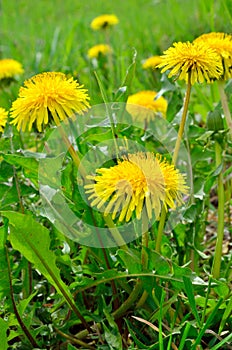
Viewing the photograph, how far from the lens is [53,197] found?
1003 mm

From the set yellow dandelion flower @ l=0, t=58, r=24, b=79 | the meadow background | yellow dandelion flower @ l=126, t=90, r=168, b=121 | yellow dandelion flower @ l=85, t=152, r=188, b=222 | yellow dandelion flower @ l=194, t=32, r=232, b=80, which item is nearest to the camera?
yellow dandelion flower @ l=85, t=152, r=188, b=222

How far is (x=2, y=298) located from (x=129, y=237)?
249 millimetres

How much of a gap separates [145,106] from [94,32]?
186 cm

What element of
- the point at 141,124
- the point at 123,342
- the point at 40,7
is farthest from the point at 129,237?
the point at 40,7

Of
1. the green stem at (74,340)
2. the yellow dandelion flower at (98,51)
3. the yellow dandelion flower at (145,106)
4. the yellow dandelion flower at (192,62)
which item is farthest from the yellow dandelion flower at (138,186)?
the yellow dandelion flower at (98,51)

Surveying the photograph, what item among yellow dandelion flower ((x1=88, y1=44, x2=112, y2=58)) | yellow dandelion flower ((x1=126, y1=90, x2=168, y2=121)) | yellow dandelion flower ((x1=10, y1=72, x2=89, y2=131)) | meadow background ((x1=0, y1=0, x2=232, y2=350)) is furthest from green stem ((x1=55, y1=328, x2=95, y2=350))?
yellow dandelion flower ((x1=88, y1=44, x2=112, y2=58))

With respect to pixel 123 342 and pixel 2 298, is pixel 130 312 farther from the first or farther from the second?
pixel 2 298

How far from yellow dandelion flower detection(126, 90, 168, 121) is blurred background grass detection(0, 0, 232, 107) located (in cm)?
32

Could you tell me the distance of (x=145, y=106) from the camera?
58.6 inches

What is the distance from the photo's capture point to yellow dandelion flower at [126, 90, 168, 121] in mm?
1425

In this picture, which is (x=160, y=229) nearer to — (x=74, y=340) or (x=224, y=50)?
(x=74, y=340)

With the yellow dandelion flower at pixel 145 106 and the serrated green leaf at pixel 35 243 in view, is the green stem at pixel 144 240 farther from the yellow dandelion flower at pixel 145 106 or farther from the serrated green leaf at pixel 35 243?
the yellow dandelion flower at pixel 145 106

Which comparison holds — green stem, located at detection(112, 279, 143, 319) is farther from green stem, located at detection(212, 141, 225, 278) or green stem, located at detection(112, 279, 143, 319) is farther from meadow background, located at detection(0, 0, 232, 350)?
green stem, located at detection(212, 141, 225, 278)

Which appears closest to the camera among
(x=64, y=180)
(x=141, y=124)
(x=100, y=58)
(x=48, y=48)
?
(x=64, y=180)
